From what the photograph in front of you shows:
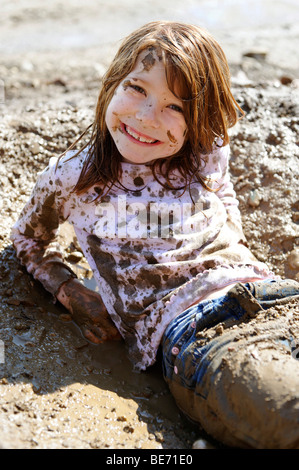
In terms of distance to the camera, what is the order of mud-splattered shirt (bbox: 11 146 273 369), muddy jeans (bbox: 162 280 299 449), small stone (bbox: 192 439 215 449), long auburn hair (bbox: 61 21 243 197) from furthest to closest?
mud-splattered shirt (bbox: 11 146 273 369), long auburn hair (bbox: 61 21 243 197), small stone (bbox: 192 439 215 449), muddy jeans (bbox: 162 280 299 449)

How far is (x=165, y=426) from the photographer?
1855 millimetres

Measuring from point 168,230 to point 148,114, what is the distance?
1.37 ft

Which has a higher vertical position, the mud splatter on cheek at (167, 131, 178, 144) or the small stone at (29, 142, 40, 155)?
the mud splatter on cheek at (167, 131, 178, 144)

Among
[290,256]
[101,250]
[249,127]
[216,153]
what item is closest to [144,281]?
[101,250]

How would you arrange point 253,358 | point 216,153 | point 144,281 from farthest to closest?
point 216,153 → point 144,281 → point 253,358

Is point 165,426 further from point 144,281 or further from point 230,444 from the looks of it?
point 144,281

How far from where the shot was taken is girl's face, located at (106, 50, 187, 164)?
1.87m

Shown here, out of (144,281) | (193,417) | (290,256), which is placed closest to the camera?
(193,417)

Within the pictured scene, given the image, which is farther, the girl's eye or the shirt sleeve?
the shirt sleeve

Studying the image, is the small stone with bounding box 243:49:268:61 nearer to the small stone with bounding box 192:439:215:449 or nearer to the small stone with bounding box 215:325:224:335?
the small stone with bounding box 215:325:224:335

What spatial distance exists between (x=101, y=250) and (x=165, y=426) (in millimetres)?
654

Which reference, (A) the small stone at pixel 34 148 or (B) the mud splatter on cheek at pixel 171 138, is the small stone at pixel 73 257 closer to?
(A) the small stone at pixel 34 148

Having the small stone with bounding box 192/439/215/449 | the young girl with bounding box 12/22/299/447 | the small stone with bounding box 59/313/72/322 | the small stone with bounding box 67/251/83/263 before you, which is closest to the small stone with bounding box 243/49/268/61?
the young girl with bounding box 12/22/299/447

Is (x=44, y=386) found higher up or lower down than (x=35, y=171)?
lower down
